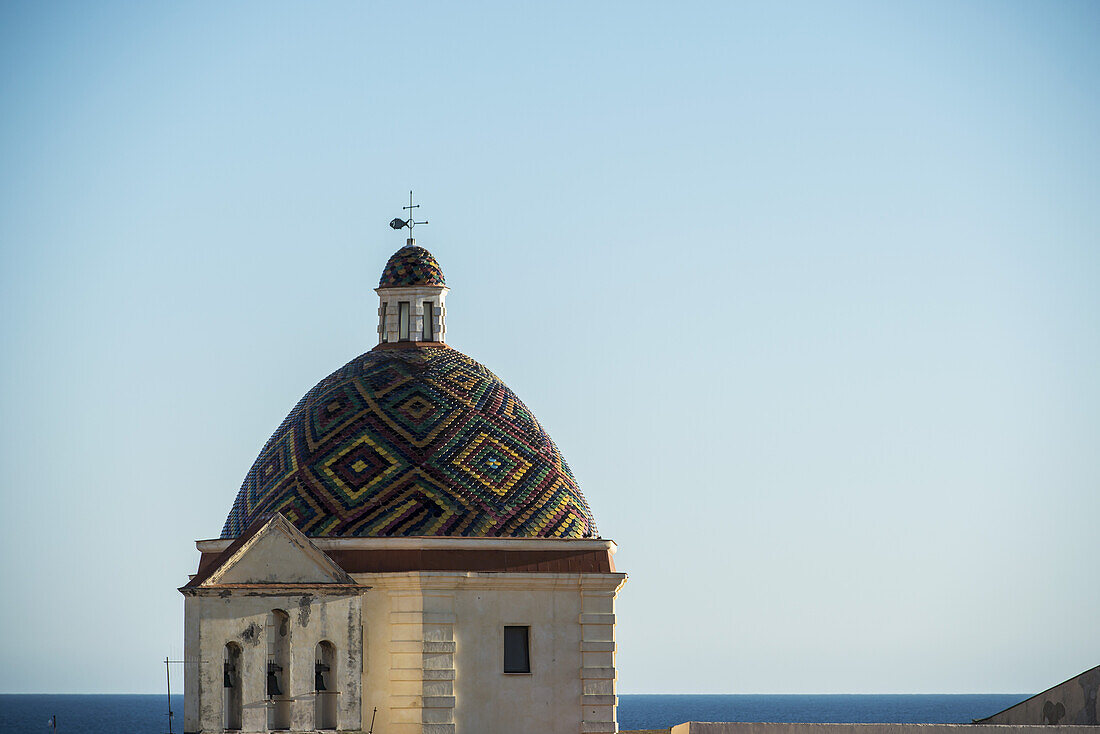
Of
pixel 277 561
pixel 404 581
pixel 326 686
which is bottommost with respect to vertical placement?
pixel 326 686

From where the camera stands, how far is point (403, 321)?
27.2 meters

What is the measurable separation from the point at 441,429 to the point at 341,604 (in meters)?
3.21

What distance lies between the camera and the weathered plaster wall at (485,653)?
78.5 ft

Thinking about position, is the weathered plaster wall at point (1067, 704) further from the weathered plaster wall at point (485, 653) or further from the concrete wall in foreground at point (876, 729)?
the weathered plaster wall at point (485, 653)

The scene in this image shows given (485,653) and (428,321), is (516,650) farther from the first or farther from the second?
(428,321)

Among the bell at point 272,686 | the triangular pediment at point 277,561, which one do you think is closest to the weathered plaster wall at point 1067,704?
the triangular pediment at point 277,561

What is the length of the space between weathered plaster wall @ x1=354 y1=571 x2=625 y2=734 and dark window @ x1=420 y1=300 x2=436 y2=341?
14.6ft

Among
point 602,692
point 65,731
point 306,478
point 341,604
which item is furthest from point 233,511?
point 65,731

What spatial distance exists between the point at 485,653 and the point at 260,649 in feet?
10.3

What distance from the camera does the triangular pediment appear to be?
2289 centimetres

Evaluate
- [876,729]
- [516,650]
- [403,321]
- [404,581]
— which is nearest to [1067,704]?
[876,729]

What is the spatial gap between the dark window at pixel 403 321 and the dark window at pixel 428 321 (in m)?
0.24

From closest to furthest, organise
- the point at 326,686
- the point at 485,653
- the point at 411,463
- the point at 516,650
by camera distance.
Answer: the point at 326,686
the point at 485,653
the point at 516,650
the point at 411,463

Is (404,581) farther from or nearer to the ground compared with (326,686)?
farther from the ground
